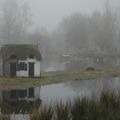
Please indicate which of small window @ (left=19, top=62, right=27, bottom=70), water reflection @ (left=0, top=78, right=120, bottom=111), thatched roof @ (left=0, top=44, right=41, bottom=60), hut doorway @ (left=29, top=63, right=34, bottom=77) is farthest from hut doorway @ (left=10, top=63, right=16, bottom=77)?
water reflection @ (left=0, top=78, right=120, bottom=111)

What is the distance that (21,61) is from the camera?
29.7 metres

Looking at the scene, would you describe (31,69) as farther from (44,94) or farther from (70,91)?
(44,94)

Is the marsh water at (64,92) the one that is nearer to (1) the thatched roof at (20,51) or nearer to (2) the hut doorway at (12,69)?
(2) the hut doorway at (12,69)

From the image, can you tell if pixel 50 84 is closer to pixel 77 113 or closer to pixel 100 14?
pixel 77 113

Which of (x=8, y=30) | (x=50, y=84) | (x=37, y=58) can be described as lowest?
(x=50, y=84)

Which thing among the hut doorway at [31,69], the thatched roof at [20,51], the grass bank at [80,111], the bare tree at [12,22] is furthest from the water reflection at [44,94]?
the bare tree at [12,22]

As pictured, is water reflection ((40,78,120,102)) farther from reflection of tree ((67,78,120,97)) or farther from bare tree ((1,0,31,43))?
bare tree ((1,0,31,43))

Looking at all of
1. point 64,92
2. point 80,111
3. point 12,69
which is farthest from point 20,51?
point 80,111

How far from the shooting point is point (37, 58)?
3027cm

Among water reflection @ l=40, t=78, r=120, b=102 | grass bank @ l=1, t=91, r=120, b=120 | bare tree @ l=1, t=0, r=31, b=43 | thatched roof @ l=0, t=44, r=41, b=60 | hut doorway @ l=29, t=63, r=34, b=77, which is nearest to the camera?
grass bank @ l=1, t=91, r=120, b=120

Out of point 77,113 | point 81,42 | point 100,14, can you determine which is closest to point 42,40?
point 81,42

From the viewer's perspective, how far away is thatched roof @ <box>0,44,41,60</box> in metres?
30.0

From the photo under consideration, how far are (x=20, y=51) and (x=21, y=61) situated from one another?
3.59ft

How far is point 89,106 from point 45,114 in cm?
158
